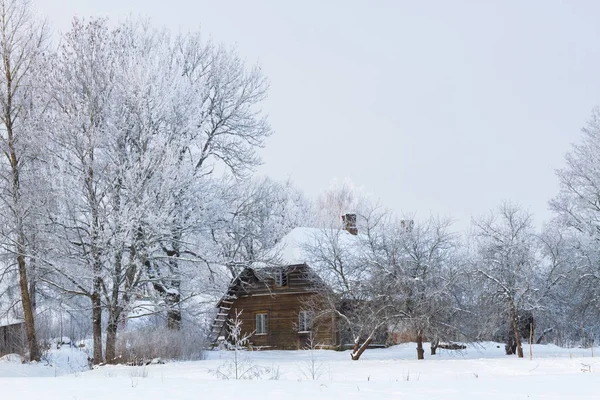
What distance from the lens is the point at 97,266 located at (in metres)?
22.9

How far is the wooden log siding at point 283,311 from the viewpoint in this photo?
34750 millimetres

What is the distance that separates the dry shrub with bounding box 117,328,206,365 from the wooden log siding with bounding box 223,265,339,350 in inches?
337

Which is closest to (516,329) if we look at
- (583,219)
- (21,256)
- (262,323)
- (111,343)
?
(583,219)

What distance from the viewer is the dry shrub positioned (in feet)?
77.6

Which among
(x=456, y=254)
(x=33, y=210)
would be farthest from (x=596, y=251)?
(x=33, y=210)

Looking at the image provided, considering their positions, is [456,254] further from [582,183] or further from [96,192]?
[96,192]

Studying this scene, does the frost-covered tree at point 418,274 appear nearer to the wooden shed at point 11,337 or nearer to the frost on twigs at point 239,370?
the frost on twigs at point 239,370

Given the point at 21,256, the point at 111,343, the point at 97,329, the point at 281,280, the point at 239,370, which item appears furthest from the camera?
the point at 281,280

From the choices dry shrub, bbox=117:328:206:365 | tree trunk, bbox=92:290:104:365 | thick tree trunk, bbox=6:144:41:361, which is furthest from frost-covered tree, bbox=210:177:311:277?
thick tree trunk, bbox=6:144:41:361

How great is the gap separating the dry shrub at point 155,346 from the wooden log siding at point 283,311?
28.1 feet

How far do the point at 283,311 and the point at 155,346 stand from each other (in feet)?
41.7

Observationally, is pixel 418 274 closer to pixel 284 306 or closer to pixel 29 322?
pixel 284 306

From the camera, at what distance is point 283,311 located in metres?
36.4

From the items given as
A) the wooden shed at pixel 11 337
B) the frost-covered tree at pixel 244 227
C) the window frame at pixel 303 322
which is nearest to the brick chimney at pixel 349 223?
the frost-covered tree at pixel 244 227
